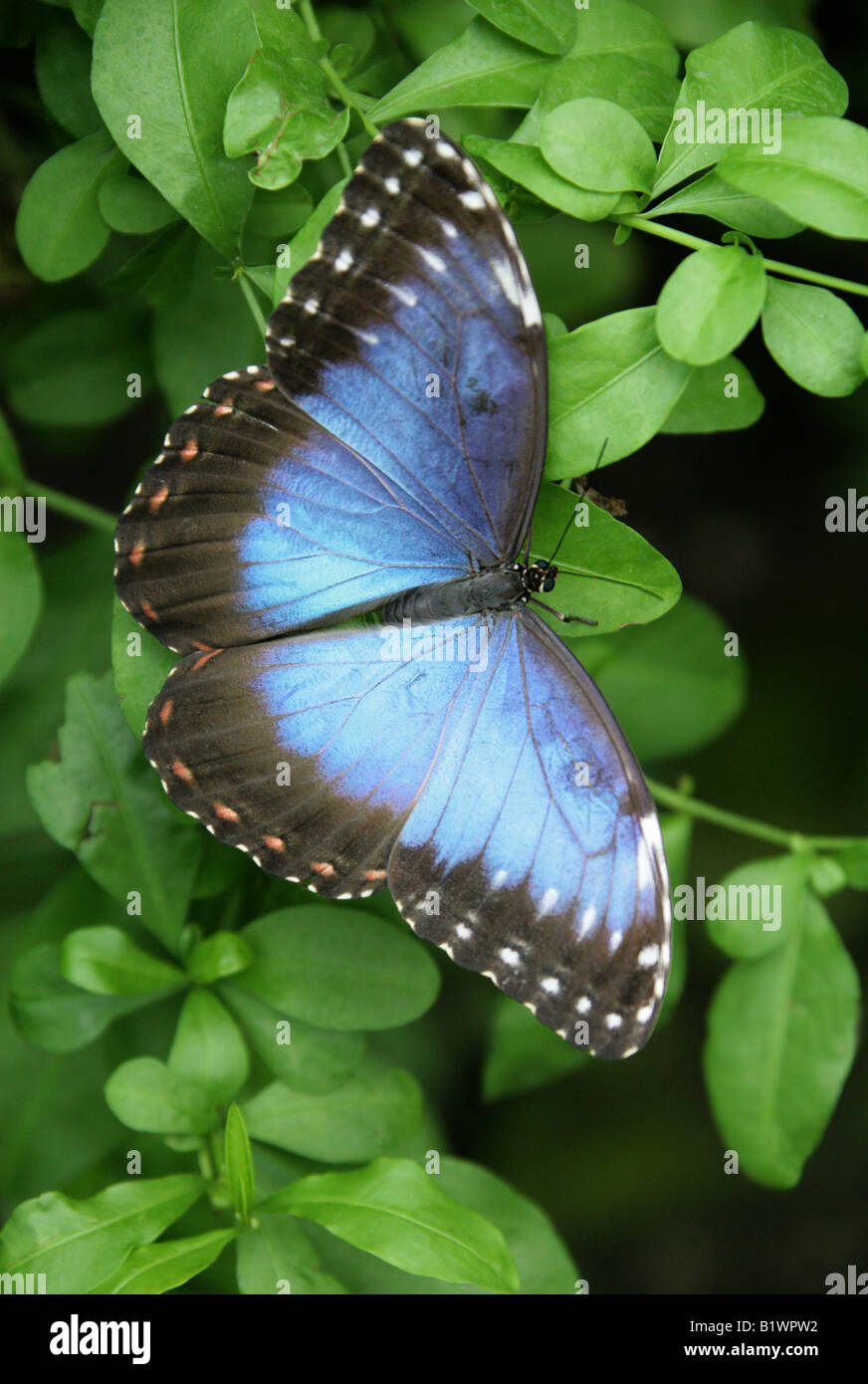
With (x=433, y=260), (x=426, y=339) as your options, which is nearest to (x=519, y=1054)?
(x=426, y=339)

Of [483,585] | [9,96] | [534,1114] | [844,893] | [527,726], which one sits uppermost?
[9,96]

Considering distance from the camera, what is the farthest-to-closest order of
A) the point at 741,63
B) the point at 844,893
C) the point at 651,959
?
the point at 844,893
the point at 651,959
the point at 741,63

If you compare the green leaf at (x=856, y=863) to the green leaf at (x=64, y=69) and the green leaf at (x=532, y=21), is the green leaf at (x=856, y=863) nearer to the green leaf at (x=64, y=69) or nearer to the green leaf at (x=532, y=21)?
the green leaf at (x=532, y=21)

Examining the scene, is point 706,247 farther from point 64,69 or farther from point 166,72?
point 64,69

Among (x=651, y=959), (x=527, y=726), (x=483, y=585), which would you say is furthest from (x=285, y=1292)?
(x=483, y=585)

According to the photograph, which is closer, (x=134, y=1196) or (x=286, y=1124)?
(x=134, y=1196)

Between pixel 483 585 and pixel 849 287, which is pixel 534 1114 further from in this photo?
pixel 849 287

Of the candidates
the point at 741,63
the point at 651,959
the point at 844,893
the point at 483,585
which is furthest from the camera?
the point at 844,893
